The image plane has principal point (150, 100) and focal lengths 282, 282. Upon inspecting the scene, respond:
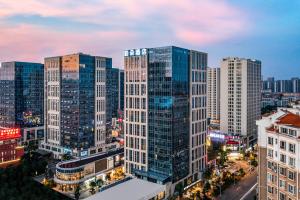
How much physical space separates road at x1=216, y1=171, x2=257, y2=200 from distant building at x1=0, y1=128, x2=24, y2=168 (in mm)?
64043

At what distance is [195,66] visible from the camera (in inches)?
2825

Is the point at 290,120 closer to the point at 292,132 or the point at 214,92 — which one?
the point at 292,132

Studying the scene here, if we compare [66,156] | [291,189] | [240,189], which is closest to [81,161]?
[66,156]

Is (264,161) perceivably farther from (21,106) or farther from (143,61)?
(21,106)

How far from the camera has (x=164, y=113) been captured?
64.3 meters

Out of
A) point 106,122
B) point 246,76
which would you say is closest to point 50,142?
point 106,122

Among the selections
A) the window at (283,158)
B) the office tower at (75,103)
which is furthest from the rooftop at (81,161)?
the window at (283,158)

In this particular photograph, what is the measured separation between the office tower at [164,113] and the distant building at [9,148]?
134 feet

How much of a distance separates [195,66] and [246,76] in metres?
40.1

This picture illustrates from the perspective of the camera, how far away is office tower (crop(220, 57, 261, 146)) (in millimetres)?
104625

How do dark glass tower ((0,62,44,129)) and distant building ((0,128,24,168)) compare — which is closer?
distant building ((0,128,24,168))

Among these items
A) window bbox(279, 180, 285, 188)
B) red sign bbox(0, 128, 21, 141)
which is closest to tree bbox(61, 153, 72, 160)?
red sign bbox(0, 128, 21, 141)

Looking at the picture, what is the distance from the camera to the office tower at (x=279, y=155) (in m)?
37.9

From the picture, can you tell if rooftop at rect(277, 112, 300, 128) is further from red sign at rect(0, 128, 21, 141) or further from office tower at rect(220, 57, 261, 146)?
red sign at rect(0, 128, 21, 141)
